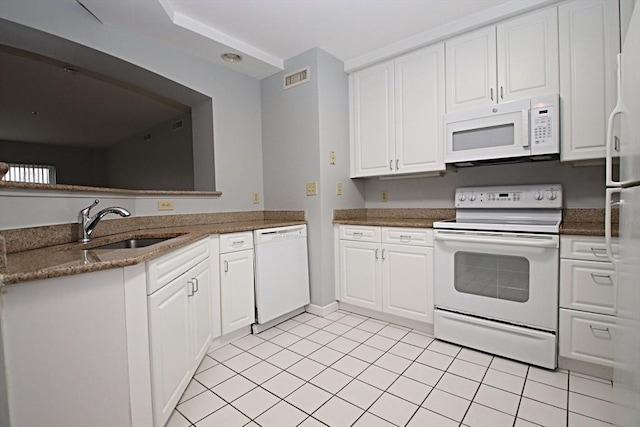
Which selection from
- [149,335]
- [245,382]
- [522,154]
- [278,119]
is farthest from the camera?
[278,119]

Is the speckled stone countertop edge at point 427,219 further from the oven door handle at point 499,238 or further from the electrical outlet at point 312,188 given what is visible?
the electrical outlet at point 312,188

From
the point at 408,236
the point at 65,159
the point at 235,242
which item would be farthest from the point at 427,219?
the point at 65,159

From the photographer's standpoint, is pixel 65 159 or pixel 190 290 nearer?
pixel 190 290

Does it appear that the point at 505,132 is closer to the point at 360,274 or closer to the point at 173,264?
the point at 360,274

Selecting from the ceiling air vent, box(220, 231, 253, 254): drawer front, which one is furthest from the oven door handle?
the ceiling air vent

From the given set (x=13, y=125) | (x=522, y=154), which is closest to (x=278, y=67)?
(x=522, y=154)

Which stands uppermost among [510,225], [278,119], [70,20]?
[70,20]

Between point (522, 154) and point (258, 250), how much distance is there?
2.07m

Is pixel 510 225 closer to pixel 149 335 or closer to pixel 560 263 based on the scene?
pixel 560 263

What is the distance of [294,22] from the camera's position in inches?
92.4

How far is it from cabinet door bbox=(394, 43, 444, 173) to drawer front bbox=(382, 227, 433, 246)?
0.57 metres

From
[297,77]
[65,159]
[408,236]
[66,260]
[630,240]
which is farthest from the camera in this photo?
[65,159]

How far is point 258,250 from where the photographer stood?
2.45m

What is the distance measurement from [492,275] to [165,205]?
8.50 ft
